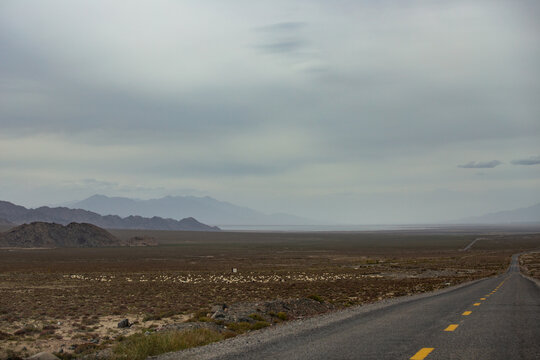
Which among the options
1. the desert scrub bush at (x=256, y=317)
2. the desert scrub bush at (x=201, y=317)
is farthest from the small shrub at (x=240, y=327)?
the desert scrub bush at (x=201, y=317)

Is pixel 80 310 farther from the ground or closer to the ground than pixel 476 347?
closer to the ground

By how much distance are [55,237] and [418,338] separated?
157205 mm

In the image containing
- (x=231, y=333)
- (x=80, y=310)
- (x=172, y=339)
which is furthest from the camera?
(x=80, y=310)

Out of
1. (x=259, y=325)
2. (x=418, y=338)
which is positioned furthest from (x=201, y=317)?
(x=418, y=338)

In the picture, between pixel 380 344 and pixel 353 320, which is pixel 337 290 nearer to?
pixel 353 320

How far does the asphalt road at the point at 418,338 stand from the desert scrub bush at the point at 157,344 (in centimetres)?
189

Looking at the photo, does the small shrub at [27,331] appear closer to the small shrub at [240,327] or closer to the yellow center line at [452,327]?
the small shrub at [240,327]

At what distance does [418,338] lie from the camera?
10586 millimetres

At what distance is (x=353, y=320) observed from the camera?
48.2 feet

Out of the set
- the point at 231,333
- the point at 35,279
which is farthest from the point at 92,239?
the point at 231,333

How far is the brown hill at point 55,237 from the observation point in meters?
138

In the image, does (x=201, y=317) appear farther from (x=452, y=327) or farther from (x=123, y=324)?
(x=452, y=327)

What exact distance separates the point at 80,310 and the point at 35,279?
2414 cm

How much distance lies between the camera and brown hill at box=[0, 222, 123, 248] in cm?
13788
